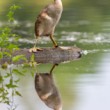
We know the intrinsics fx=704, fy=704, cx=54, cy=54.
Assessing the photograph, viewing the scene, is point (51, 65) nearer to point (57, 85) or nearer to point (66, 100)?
point (57, 85)

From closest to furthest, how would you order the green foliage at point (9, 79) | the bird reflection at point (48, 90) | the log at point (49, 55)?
the bird reflection at point (48, 90) < the green foliage at point (9, 79) < the log at point (49, 55)

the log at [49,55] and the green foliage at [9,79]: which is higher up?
the green foliage at [9,79]

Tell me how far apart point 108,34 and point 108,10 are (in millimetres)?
5522

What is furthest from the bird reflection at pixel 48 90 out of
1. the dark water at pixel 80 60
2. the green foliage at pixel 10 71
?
the green foliage at pixel 10 71

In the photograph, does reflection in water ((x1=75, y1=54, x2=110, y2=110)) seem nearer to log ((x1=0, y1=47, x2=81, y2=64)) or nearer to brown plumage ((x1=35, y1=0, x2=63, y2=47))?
log ((x1=0, y1=47, x2=81, y2=64))

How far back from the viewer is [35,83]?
391 inches

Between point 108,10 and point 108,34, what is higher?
point 108,34

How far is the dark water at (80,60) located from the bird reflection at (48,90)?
75 millimetres

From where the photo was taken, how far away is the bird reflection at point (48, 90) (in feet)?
28.0

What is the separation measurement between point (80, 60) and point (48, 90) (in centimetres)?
247

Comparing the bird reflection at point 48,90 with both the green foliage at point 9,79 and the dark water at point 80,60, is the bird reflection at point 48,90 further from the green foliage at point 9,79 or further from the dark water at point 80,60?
the green foliage at point 9,79

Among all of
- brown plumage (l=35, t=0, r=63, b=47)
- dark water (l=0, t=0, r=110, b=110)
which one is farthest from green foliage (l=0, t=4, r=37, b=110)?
brown plumage (l=35, t=0, r=63, b=47)

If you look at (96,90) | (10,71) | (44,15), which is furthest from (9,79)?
(44,15)

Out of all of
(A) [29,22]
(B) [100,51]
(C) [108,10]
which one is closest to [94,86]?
(B) [100,51]
